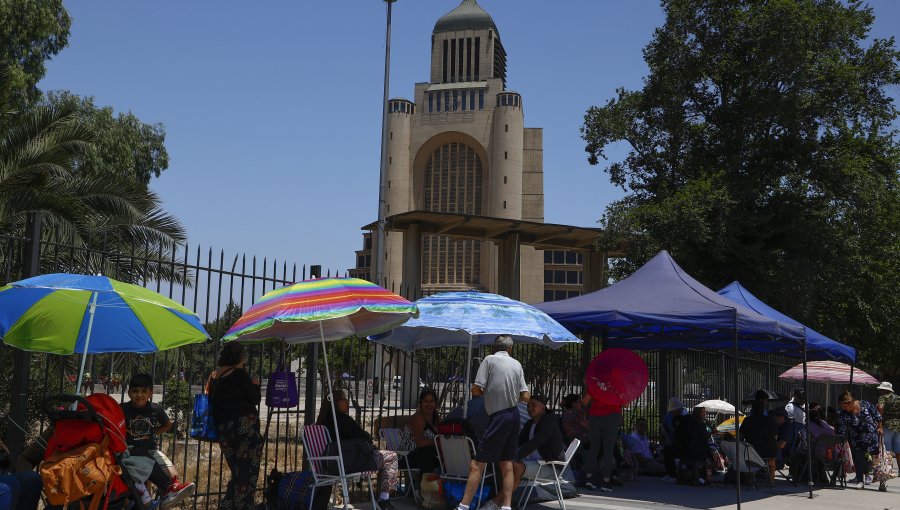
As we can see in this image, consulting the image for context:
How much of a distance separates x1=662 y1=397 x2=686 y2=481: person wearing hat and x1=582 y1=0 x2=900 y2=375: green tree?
362 inches

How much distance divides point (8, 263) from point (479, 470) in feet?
14.2

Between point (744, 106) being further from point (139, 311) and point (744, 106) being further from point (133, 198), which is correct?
point (139, 311)

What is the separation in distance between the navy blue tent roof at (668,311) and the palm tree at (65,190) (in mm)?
6644

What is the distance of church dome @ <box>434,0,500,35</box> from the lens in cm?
9862

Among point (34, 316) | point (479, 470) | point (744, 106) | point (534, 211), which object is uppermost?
point (534, 211)

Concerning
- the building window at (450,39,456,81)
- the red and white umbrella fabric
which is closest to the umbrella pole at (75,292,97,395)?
the red and white umbrella fabric

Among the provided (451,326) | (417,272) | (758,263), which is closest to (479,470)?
(451,326)

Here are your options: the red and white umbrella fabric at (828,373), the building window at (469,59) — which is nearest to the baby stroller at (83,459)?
the red and white umbrella fabric at (828,373)

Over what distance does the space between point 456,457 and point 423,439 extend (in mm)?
699

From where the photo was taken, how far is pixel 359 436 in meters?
8.17

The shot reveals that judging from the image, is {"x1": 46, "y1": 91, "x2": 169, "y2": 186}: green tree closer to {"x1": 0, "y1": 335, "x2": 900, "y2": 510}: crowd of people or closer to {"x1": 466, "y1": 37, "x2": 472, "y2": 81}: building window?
{"x1": 0, "y1": 335, "x2": 900, "y2": 510}: crowd of people

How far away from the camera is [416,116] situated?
296ft

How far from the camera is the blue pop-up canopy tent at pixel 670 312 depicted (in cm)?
1002

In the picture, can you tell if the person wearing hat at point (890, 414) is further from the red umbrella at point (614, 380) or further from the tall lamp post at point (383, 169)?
the tall lamp post at point (383, 169)
